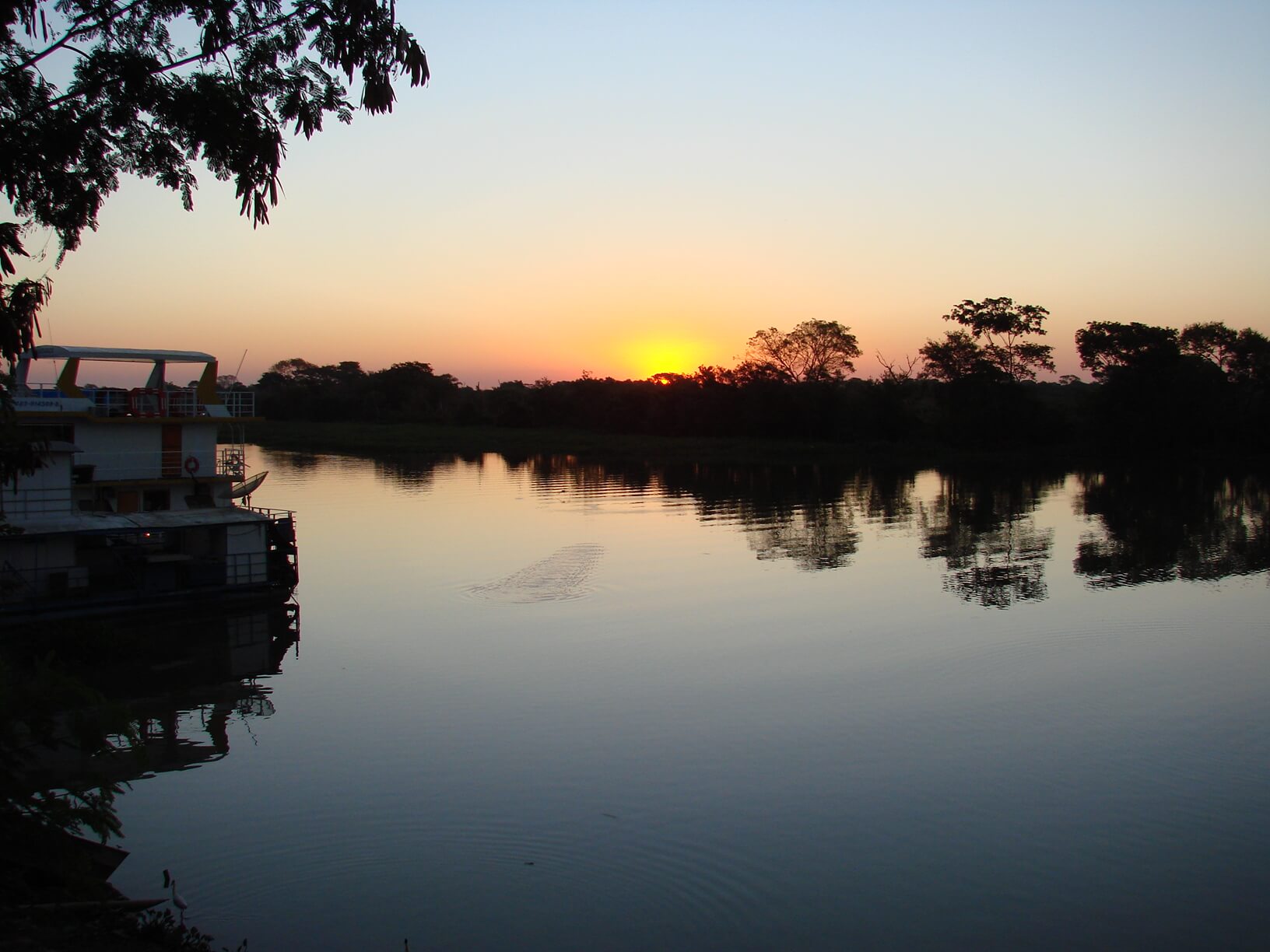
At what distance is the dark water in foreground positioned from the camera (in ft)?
33.2

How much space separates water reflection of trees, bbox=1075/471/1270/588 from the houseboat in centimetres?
2268

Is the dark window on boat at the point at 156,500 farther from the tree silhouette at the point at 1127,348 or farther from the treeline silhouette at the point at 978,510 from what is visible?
the tree silhouette at the point at 1127,348

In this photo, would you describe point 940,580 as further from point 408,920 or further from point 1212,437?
point 1212,437

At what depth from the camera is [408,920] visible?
9820 millimetres

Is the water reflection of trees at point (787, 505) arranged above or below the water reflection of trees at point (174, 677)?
above

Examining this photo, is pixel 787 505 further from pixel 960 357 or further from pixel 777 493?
pixel 960 357

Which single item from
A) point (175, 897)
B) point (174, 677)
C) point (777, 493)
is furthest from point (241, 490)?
point (777, 493)

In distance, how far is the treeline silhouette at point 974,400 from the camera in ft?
271

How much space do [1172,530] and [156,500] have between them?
3557 cm

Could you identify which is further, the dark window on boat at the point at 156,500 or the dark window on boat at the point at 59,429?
the dark window on boat at the point at 156,500

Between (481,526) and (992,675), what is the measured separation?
26.5m

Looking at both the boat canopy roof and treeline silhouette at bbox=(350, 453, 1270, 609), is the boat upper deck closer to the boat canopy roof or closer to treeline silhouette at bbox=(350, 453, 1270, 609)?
the boat canopy roof

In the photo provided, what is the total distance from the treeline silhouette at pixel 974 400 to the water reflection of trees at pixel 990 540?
2469 centimetres

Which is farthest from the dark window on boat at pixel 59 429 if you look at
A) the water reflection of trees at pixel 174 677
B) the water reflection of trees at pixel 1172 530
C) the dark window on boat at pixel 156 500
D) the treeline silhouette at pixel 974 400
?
the treeline silhouette at pixel 974 400
